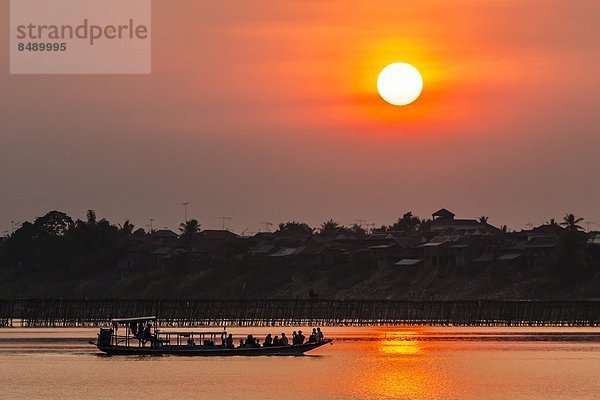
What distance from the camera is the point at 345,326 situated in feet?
498

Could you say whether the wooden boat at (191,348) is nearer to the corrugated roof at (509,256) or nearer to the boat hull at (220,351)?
the boat hull at (220,351)

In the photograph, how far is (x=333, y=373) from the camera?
282 feet

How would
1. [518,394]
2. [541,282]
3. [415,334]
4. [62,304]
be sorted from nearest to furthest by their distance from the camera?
[518,394]
[415,334]
[62,304]
[541,282]

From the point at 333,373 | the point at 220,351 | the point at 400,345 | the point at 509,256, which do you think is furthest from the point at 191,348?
the point at 509,256

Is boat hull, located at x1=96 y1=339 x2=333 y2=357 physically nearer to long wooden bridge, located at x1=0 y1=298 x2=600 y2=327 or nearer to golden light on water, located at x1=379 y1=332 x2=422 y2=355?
golden light on water, located at x1=379 y1=332 x2=422 y2=355

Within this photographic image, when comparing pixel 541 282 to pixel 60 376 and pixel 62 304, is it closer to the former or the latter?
pixel 62 304

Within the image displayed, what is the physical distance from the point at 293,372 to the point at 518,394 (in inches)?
630

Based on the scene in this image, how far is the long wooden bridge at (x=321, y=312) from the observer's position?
143 metres

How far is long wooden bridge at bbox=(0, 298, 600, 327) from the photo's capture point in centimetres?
14300

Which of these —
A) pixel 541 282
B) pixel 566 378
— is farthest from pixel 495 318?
pixel 566 378

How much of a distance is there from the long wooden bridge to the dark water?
26.3 m

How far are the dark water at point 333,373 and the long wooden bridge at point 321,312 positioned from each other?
26.3 m

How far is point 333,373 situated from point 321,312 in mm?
61762

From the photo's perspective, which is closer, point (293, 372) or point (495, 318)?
point (293, 372)
